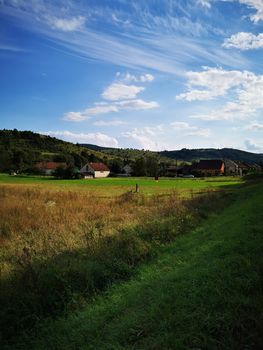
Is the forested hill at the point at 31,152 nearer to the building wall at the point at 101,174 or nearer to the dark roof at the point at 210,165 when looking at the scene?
the building wall at the point at 101,174

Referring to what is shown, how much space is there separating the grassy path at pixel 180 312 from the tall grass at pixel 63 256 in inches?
23.4

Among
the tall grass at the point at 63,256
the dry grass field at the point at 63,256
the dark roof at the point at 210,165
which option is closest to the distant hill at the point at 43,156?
the dark roof at the point at 210,165

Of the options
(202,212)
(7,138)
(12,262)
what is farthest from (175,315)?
(7,138)

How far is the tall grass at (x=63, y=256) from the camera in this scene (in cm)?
708

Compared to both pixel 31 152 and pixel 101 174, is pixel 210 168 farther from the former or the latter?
pixel 31 152

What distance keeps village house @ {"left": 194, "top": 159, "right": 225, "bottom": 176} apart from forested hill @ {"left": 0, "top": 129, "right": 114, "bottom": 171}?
49.0 m

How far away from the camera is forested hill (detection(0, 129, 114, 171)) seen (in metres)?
134

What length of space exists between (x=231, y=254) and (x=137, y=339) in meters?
4.05

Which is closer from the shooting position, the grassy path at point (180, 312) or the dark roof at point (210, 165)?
the grassy path at point (180, 312)

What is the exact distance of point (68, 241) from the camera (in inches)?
452

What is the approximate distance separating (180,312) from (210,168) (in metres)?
135

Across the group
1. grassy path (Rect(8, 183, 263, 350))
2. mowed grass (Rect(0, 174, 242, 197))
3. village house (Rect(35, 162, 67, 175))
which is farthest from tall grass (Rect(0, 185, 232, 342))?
village house (Rect(35, 162, 67, 175))

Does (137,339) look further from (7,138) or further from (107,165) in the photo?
(7,138)

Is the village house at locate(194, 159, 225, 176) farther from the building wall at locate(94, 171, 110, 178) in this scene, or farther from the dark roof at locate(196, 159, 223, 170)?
the building wall at locate(94, 171, 110, 178)
